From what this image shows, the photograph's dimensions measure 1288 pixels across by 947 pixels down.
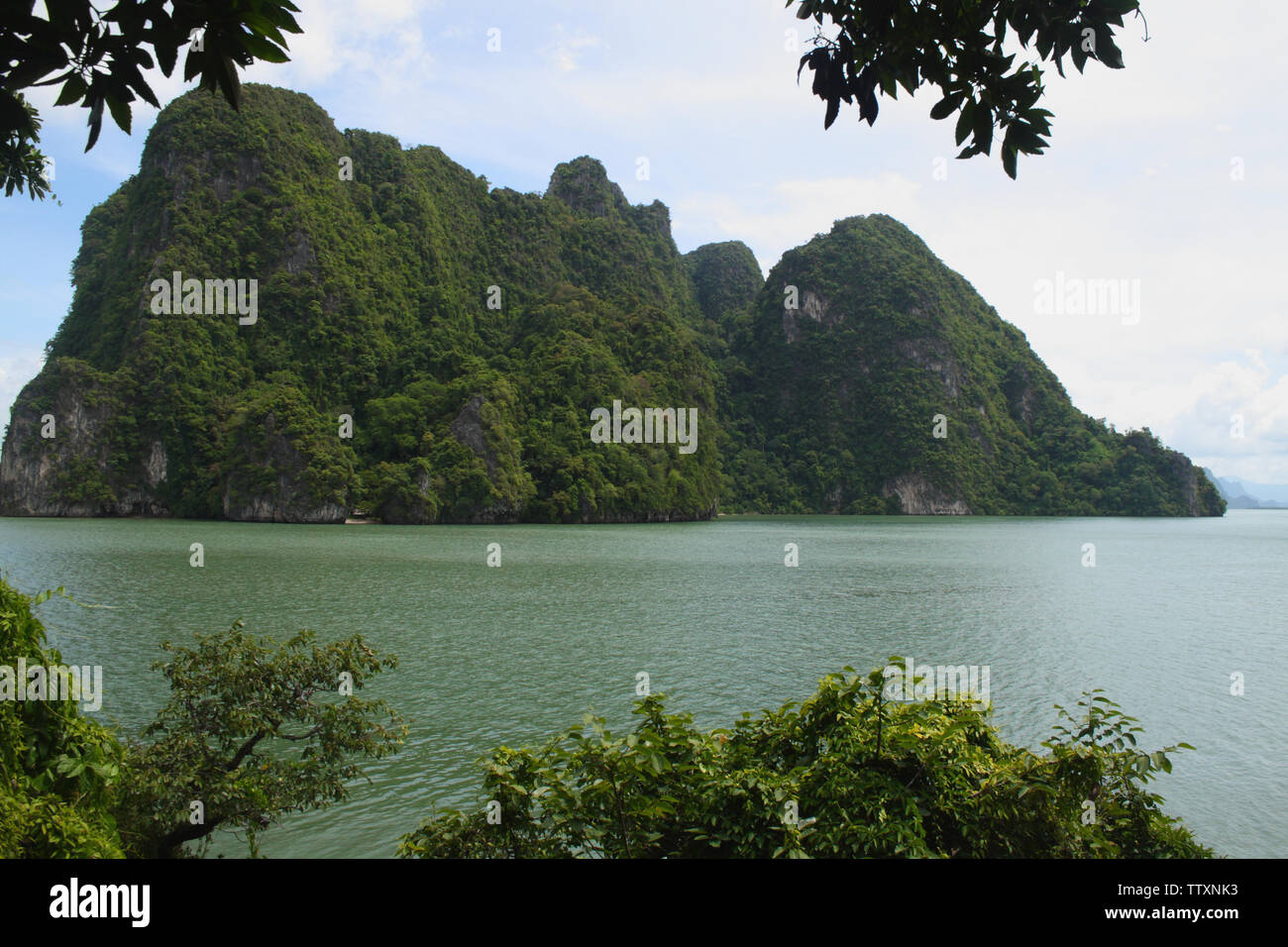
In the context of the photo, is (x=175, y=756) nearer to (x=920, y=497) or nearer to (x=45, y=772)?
(x=45, y=772)

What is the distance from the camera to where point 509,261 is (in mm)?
102125

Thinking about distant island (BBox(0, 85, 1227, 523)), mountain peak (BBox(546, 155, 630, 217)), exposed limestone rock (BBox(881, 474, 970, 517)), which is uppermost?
mountain peak (BBox(546, 155, 630, 217))

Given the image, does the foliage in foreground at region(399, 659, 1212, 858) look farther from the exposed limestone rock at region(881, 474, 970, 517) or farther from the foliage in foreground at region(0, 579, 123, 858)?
the exposed limestone rock at region(881, 474, 970, 517)

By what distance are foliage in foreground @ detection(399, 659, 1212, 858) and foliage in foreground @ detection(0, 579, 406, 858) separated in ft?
4.77

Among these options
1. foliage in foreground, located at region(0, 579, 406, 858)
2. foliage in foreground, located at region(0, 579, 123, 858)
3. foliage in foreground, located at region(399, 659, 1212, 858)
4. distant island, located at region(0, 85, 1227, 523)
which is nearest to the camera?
foliage in foreground, located at region(0, 579, 123, 858)

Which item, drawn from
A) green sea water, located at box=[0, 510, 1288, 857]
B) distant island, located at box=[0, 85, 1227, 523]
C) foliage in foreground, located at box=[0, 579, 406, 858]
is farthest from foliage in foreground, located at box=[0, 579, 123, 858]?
distant island, located at box=[0, 85, 1227, 523]

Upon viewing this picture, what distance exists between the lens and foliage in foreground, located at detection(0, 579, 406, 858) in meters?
3.13

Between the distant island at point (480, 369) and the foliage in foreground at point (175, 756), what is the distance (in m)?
55.5

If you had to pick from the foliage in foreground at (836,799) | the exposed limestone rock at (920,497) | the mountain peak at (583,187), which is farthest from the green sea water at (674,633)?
the mountain peak at (583,187)

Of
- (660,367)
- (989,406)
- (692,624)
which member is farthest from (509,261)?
→ (692,624)

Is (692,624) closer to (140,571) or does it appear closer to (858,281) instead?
(140,571)

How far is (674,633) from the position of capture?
16578 mm

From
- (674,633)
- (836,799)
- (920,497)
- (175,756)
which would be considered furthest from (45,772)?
(920,497)
